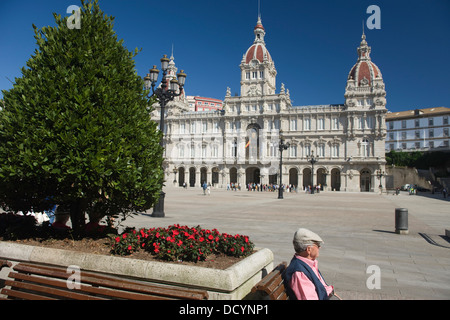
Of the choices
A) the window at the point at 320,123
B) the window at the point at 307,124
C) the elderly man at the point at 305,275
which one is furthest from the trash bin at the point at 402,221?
the window at the point at 307,124

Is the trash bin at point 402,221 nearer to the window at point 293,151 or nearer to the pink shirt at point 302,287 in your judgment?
the pink shirt at point 302,287

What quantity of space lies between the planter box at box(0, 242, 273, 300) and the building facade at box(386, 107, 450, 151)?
256 feet

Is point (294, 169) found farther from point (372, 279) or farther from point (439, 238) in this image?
point (372, 279)

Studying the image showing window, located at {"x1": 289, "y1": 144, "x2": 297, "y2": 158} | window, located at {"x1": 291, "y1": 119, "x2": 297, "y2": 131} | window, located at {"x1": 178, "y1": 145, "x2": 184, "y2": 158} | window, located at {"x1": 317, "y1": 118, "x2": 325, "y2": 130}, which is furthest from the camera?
window, located at {"x1": 178, "y1": 145, "x2": 184, "y2": 158}

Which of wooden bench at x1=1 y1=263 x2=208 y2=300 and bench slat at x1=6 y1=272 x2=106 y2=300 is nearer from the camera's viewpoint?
wooden bench at x1=1 y1=263 x2=208 y2=300

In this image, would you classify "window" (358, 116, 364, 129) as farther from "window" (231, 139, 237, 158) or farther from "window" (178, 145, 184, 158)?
"window" (178, 145, 184, 158)

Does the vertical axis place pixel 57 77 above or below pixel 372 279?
above

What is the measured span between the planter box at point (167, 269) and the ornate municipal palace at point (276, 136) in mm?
45635

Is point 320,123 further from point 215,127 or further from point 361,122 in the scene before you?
point 215,127

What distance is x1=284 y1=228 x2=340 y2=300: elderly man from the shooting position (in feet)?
9.68

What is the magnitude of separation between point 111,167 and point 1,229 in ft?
8.50

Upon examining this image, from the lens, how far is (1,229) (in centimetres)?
531

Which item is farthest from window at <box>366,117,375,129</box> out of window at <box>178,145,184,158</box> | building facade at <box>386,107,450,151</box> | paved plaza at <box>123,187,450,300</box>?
paved plaza at <box>123,187,450,300</box>
